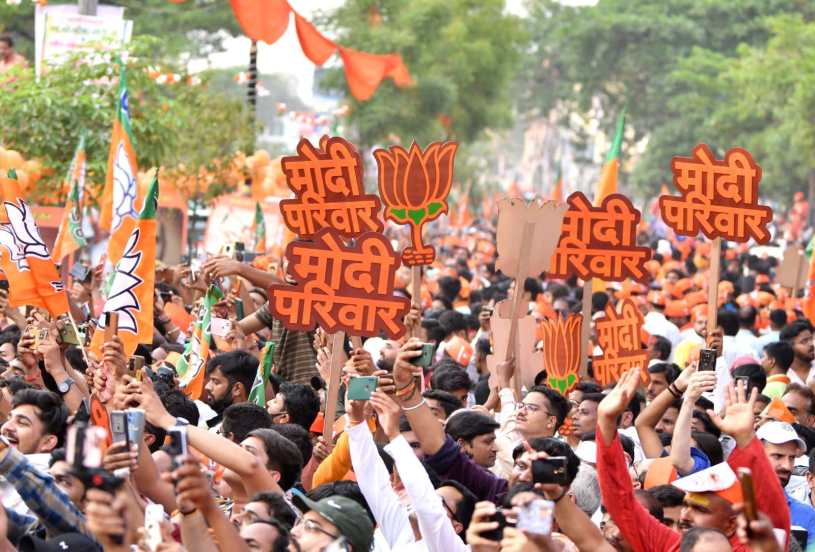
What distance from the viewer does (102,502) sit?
4.48 metres

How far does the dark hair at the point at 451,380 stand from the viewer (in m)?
9.32

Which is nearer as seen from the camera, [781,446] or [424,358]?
[424,358]

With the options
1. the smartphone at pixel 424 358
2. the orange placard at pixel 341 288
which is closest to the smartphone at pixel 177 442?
the smartphone at pixel 424 358

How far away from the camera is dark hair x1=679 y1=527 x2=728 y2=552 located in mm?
5527

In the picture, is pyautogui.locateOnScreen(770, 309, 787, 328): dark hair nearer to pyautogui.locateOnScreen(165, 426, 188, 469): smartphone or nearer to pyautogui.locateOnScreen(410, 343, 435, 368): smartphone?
pyautogui.locateOnScreen(410, 343, 435, 368): smartphone

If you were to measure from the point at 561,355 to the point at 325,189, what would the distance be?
1720 millimetres

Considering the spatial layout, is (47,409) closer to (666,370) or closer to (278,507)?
(278,507)

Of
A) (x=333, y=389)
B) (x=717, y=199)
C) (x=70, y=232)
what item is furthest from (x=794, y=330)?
(x=333, y=389)

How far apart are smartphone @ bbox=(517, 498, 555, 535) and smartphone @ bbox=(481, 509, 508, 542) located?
1.48 ft

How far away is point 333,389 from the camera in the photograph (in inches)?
302

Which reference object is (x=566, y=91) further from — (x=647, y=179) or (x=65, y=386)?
(x=65, y=386)

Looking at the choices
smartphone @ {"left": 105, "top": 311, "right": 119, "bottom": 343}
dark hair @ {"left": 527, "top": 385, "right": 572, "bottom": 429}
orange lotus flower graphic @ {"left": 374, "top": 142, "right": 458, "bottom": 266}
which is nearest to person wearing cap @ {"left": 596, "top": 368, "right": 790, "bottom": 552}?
dark hair @ {"left": 527, "top": 385, "right": 572, "bottom": 429}

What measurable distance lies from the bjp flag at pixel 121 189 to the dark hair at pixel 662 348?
Result: 12.2 ft

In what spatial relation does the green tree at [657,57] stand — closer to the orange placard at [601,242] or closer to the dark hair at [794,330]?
the dark hair at [794,330]
